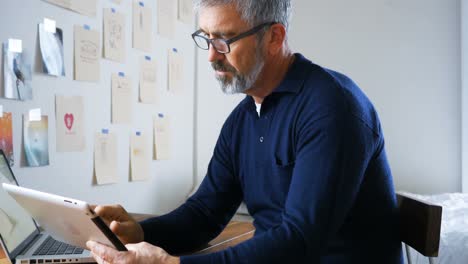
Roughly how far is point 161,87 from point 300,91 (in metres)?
1.19

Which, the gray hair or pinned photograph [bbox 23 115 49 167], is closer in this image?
the gray hair

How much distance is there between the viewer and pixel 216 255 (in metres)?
0.81

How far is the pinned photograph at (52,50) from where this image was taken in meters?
1.33

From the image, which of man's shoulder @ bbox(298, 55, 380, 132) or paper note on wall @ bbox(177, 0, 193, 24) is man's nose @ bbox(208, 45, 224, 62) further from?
paper note on wall @ bbox(177, 0, 193, 24)

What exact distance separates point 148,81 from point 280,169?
109 centimetres

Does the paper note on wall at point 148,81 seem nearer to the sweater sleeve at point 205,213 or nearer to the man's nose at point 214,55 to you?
the sweater sleeve at point 205,213

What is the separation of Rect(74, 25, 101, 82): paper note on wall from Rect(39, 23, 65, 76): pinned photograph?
8 centimetres

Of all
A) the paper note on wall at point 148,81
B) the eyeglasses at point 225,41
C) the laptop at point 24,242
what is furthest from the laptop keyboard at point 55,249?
the paper note on wall at point 148,81

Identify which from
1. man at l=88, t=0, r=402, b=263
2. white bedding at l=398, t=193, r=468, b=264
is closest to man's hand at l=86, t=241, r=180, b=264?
man at l=88, t=0, r=402, b=263

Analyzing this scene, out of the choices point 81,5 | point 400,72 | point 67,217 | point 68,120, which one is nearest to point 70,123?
point 68,120

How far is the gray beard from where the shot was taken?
1058 mm

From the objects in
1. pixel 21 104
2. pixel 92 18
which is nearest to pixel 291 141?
pixel 21 104

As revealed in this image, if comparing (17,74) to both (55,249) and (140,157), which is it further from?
(140,157)

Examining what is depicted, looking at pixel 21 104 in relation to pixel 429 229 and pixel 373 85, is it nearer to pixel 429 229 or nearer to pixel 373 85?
pixel 429 229
